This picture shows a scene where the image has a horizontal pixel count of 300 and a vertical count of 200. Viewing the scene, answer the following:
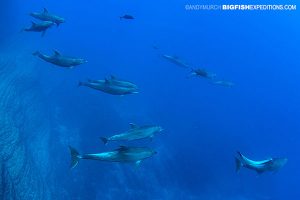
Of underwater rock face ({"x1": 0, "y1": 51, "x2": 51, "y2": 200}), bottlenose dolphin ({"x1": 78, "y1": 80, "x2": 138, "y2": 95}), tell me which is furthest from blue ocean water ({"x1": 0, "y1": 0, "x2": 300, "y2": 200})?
Result: bottlenose dolphin ({"x1": 78, "y1": 80, "x2": 138, "y2": 95})

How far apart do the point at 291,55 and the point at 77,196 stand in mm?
68780

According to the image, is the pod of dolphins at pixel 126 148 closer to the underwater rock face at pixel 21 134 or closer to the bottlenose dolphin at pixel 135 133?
the bottlenose dolphin at pixel 135 133

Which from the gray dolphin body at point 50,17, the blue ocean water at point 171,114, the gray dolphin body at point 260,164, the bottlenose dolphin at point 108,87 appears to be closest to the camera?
the gray dolphin body at point 260,164

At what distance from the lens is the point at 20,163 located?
492 inches

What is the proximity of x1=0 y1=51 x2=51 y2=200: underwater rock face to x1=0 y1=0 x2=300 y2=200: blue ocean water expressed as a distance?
0.39 m

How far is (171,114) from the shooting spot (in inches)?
1270

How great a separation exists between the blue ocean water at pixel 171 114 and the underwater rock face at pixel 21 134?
392 mm

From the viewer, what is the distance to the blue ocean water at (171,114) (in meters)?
Result: 19.5

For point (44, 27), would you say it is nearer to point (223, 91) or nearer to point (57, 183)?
point (57, 183)

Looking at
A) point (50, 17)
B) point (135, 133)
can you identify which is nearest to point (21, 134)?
point (50, 17)

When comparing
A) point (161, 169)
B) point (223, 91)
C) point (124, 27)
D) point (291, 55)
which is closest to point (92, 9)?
point (124, 27)

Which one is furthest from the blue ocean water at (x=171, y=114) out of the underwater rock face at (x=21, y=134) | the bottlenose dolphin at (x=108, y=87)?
the bottlenose dolphin at (x=108, y=87)

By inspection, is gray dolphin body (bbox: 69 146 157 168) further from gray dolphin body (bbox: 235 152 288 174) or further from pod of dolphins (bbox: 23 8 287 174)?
gray dolphin body (bbox: 235 152 288 174)

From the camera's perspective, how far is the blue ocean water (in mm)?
19484
